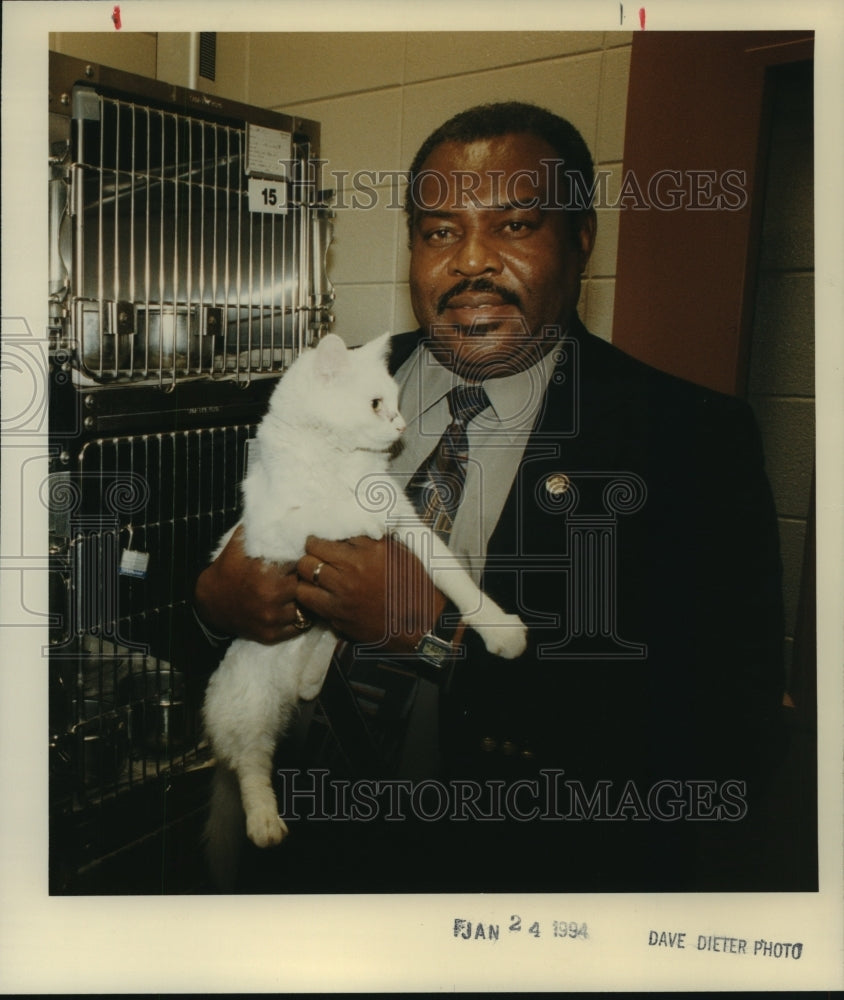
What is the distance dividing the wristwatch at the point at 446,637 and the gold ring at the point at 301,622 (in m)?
0.17

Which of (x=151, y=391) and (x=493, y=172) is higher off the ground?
(x=493, y=172)

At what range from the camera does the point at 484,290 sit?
118cm

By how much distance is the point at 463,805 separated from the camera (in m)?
1.23

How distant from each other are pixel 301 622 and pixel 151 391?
373 mm

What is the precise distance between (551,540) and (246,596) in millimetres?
431

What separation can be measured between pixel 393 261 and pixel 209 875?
93 centimetres

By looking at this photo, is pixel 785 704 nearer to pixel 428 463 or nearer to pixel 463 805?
pixel 463 805

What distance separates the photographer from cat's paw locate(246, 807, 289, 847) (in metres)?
1.20

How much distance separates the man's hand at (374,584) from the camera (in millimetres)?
1163

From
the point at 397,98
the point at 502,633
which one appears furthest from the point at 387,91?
the point at 502,633

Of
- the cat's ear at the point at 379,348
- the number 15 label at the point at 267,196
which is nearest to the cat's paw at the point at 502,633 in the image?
the cat's ear at the point at 379,348

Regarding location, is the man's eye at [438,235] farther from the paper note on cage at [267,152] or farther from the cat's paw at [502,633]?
the cat's paw at [502,633]

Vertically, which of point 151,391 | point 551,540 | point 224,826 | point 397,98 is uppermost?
point 397,98

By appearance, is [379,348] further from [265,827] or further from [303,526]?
[265,827]
